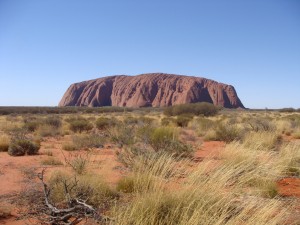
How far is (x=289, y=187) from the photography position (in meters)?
5.87

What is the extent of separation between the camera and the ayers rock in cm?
10994

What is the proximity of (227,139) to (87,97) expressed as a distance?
110 metres

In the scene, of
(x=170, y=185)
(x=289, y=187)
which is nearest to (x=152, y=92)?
(x=289, y=187)

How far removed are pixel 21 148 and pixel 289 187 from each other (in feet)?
26.0

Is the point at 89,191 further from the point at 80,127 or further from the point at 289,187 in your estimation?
the point at 80,127

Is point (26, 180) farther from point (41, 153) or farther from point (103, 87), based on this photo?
point (103, 87)

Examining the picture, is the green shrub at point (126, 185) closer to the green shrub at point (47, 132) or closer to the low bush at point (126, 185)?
the low bush at point (126, 185)

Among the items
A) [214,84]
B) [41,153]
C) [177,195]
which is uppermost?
[214,84]

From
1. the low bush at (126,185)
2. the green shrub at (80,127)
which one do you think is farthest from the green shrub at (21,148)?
the green shrub at (80,127)

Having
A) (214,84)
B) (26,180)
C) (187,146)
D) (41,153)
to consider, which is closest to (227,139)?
(187,146)

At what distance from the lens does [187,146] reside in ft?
29.2

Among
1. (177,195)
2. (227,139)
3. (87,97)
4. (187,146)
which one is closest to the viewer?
(177,195)

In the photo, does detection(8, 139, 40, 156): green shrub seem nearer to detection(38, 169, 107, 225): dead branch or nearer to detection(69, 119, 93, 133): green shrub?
detection(38, 169, 107, 225): dead branch

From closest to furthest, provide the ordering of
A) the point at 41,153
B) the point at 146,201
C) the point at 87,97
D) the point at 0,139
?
Result: the point at 146,201 → the point at 41,153 → the point at 0,139 → the point at 87,97
